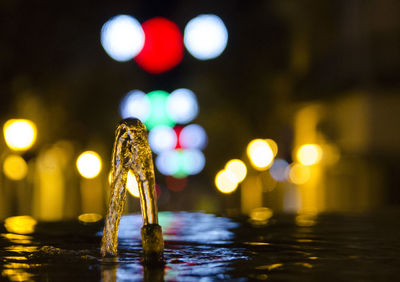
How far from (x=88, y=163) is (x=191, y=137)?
13708 millimetres

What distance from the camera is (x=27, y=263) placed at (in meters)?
4.84

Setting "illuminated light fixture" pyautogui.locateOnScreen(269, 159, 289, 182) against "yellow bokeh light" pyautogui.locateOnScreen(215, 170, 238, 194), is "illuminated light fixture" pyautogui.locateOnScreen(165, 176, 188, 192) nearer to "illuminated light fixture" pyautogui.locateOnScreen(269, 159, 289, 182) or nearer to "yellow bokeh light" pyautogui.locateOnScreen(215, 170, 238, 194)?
"yellow bokeh light" pyautogui.locateOnScreen(215, 170, 238, 194)

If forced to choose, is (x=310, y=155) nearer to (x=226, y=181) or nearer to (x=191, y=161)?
(x=226, y=181)

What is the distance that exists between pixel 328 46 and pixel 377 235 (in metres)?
24.9

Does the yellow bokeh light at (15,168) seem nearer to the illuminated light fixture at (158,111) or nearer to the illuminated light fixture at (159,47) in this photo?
the illuminated light fixture at (159,47)

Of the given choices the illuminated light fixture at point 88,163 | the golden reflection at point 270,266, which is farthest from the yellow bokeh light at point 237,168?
the golden reflection at point 270,266

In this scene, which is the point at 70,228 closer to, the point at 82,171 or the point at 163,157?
the point at 82,171

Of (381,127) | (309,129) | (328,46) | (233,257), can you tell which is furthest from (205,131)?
(233,257)

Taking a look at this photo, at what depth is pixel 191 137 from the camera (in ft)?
147

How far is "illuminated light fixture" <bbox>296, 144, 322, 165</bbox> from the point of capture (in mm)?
33125

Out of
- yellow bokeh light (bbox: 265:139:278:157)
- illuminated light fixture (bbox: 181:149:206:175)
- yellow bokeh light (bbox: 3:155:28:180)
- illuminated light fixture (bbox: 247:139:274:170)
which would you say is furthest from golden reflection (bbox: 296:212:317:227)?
illuminated light fixture (bbox: 181:149:206:175)

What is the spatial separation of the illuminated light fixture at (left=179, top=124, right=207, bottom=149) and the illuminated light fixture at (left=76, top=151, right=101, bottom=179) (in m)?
8.79

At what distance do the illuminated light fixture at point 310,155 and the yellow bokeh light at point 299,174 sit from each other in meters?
1.10

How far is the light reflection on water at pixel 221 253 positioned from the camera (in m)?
4.27
